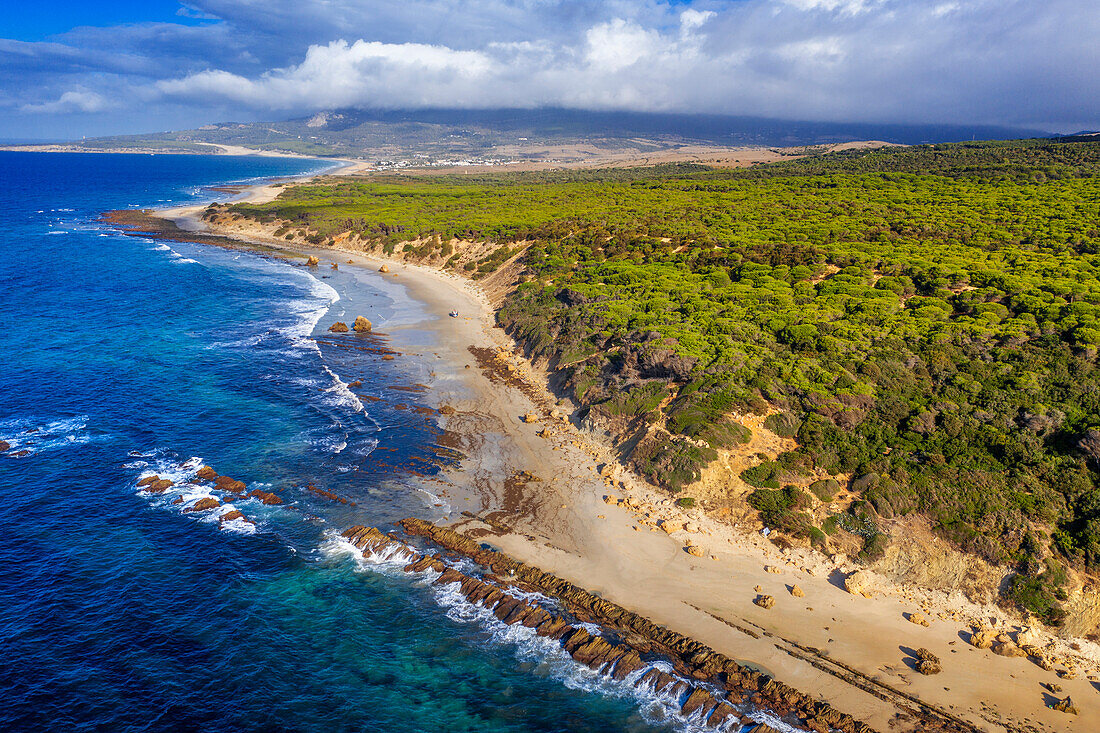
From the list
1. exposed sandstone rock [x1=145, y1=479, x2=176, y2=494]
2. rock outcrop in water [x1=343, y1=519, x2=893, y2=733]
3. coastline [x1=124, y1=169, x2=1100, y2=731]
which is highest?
exposed sandstone rock [x1=145, y1=479, x2=176, y2=494]

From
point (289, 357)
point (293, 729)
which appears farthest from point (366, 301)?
point (293, 729)

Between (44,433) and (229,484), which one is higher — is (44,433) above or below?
above

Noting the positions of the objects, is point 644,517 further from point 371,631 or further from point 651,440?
point 371,631

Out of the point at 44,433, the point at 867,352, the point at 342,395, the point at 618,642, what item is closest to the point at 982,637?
the point at 618,642

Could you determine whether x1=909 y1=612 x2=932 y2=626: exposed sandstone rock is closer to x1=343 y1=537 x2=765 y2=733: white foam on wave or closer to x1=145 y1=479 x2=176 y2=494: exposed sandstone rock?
x1=343 y1=537 x2=765 y2=733: white foam on wave

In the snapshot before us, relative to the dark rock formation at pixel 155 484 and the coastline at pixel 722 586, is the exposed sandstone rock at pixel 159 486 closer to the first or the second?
the dark rock formation at pixel 155 484

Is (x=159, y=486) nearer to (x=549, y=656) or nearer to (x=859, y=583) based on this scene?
(x=549, y=656)

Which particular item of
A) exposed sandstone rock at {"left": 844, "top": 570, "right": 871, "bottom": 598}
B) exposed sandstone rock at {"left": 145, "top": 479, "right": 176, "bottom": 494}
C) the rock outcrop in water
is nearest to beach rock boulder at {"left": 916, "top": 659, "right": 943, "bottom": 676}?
the rock outcrop in water
